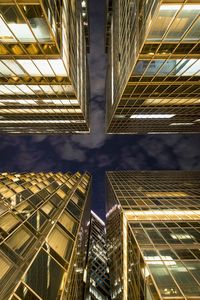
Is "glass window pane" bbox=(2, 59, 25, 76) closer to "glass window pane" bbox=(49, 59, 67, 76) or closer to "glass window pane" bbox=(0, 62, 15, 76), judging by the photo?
"glass window pane" bbox=(0, 62, 15, 76)

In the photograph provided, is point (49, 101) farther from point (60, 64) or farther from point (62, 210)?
point (62, 210)

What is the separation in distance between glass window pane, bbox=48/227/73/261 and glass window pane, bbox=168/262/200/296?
849 cm

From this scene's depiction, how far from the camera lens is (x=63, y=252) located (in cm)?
1047

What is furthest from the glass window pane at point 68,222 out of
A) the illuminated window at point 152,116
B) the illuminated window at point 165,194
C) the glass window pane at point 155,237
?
the illuminated window at point 152,116

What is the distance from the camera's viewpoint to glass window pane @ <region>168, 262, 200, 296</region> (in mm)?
13007

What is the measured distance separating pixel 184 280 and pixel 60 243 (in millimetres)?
9733

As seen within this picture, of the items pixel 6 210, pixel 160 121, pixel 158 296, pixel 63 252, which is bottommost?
pixel 158 296

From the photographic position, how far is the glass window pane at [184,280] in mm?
13007

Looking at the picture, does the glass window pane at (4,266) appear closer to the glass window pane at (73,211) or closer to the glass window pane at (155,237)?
the glass window pane at (73,211)

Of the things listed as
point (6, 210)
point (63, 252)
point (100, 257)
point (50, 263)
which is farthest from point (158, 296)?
point (100, 257)

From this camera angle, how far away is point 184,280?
13961mm

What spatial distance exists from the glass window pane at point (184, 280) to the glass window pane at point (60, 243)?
27.9ft

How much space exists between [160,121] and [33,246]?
4322 centimetres

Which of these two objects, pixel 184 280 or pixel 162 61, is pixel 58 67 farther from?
pixel 184 280
